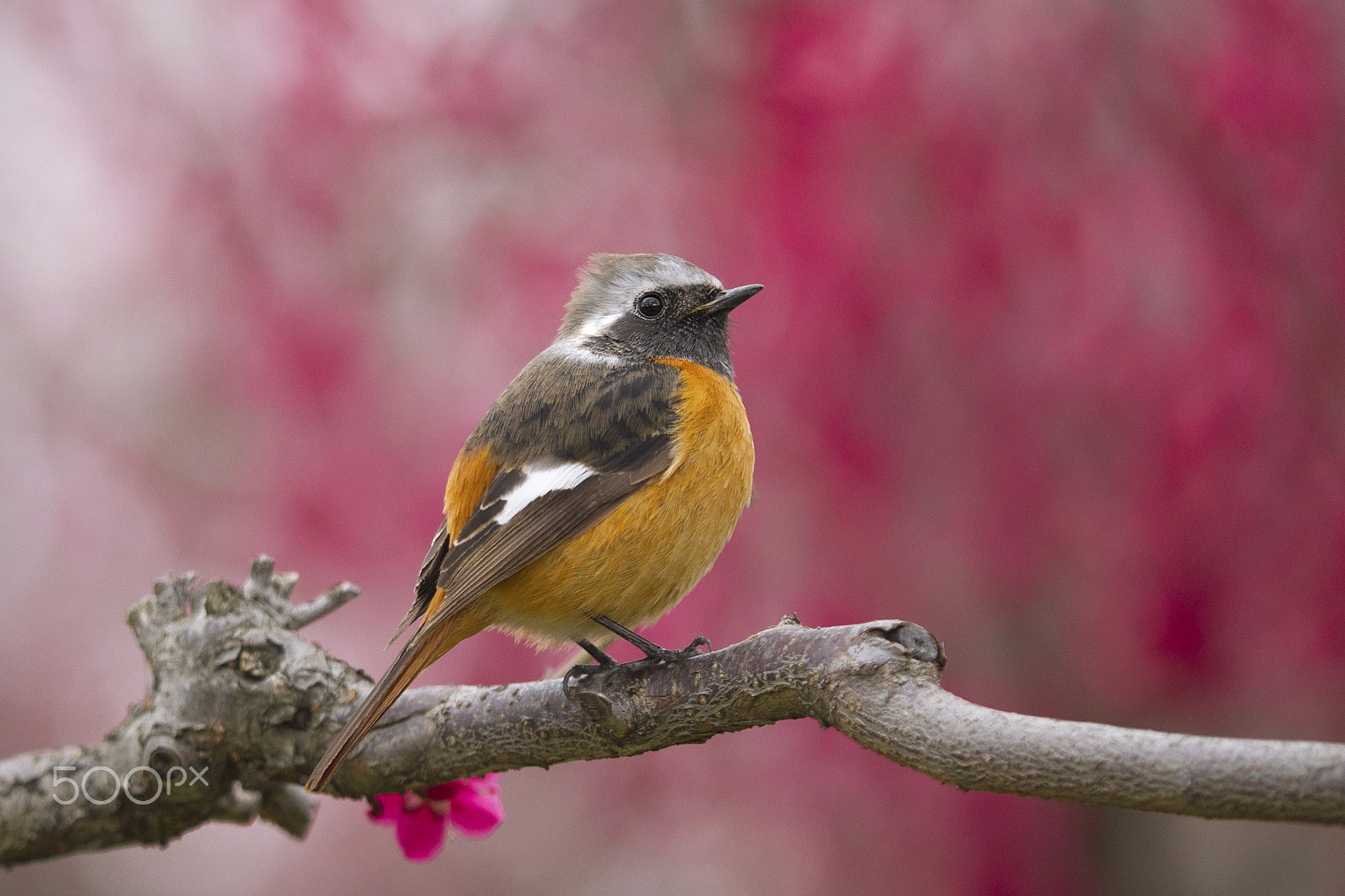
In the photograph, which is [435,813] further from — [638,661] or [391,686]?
[638,661]

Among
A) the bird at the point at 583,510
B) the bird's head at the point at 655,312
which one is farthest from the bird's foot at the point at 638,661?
the bird's head at the point at 655,312

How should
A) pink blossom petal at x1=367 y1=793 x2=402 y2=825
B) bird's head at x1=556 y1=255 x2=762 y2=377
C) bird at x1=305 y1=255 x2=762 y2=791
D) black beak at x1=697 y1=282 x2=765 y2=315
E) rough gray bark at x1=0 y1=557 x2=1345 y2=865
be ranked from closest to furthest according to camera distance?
1. rough gray bark at x1=0 y1=557 x2=1345 y2=865
2. bird at x1=305 y1=255 x2=762 y2=791
3. pink blossom petal at x1=367 y1=793 x2=402 y2=825
4. black beak at x1=697 y1=282 x2=765 y2=315
5. bird's head at x1=556 y1=255 x2=762 y2=377

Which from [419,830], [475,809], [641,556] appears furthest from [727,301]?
[419,830]

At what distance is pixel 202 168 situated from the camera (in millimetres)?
4602

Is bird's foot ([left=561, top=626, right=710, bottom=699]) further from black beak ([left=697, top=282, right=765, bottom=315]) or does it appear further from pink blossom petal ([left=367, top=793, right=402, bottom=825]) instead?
black beak ([left=697, top=282, right=765, bottom=315])

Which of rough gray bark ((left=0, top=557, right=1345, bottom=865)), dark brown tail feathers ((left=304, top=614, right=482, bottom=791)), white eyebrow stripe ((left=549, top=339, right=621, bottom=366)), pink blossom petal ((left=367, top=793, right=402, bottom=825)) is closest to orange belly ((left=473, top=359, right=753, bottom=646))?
dark brown tail feathers ((left=304, top=614, right=482, bottom=791))

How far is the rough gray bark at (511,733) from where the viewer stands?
149 cm

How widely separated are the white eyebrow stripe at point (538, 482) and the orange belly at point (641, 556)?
0.13 m

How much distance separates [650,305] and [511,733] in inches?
53.6

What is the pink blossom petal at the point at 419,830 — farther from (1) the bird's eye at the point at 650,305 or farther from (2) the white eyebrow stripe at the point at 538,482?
(1) the bird's eye at the point at 650,305

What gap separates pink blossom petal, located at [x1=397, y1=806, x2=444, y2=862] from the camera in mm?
2732

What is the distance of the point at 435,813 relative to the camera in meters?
2.77
